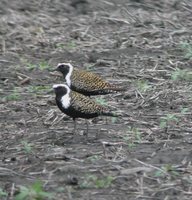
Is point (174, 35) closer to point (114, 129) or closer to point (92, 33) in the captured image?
point (92, 33)

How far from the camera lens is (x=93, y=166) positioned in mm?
8359

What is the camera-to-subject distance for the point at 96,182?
7848 millimetres

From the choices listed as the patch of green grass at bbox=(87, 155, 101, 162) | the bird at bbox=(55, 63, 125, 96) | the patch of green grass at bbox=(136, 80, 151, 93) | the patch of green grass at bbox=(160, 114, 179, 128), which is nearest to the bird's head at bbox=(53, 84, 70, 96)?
the bird at bbox=(55, 63, 125, 96)

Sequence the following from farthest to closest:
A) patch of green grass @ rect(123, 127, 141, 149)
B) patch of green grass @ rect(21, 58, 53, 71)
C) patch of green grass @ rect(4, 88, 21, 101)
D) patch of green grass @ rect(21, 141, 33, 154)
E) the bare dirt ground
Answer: patch of green grass @ rect(21, 58, 53, 71), patch of green grass @ rect(4, 88, 21, 101), patch of green grass @ rect(123, 127, 141, 149), patch of green grass @ rect(21, 141, 33, 154), the bare dirt ground

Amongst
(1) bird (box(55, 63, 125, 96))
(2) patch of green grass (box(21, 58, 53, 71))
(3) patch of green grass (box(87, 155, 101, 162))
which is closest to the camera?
(3) patch of green grass (box(87, 155, 101, 162))

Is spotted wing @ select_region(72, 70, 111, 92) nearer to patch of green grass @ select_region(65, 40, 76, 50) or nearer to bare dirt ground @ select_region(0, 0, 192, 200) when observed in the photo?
bare dirt ground @ select_region(0, 0, 192, 200)

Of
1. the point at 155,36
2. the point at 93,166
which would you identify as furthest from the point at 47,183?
the point at 155,36

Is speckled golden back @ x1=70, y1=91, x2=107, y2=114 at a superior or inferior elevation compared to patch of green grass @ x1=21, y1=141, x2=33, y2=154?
superior

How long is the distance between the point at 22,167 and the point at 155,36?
25.1ft

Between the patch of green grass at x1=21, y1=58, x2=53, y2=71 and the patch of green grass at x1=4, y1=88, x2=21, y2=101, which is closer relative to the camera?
the patch of green grass at x1=4, y1=88, x2=21, y2=101

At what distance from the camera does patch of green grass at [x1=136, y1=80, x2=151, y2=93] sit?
39.0 feet

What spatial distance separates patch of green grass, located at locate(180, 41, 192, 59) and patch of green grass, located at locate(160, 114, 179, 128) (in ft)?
12.3

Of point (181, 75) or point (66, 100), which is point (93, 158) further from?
point (181, 75)

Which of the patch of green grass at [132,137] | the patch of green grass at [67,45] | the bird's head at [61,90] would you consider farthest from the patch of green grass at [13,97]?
the patch of green grass at [67,45]
